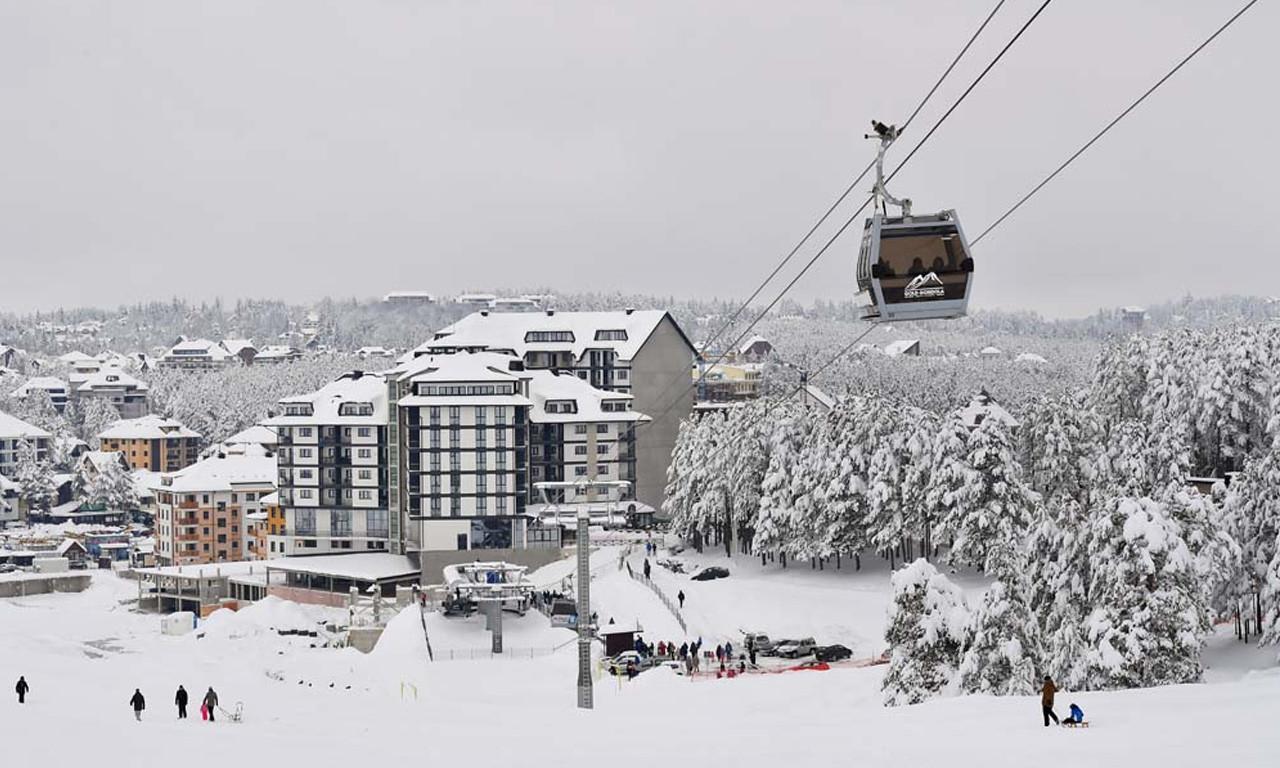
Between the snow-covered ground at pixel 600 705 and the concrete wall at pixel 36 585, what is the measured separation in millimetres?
35177

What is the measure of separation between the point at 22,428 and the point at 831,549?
126m

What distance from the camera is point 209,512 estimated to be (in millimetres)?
121562

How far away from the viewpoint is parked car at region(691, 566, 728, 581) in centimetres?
7294

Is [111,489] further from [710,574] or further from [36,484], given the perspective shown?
[710,574]

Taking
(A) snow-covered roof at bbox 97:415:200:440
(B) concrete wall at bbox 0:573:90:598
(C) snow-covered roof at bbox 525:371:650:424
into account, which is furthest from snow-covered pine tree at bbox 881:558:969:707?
(A) snow-covered roof at bbox 97:415:200:440

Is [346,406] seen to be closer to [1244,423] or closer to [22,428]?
[1244,423]

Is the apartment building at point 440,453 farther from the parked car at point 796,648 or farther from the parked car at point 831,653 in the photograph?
the parked car at point 831,653

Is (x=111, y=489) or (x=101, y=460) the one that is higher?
(x=101, y=460)

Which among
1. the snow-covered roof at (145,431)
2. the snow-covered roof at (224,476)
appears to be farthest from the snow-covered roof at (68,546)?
the snow-covered roof at (145,431)

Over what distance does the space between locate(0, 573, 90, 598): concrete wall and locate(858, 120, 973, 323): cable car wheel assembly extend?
9690 centimetres

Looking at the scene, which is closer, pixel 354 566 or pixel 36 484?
pixel 354 566

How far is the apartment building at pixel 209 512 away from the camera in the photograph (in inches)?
4739

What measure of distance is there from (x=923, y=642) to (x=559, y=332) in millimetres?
81952

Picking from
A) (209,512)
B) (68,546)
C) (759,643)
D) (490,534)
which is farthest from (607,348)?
(759,643)
